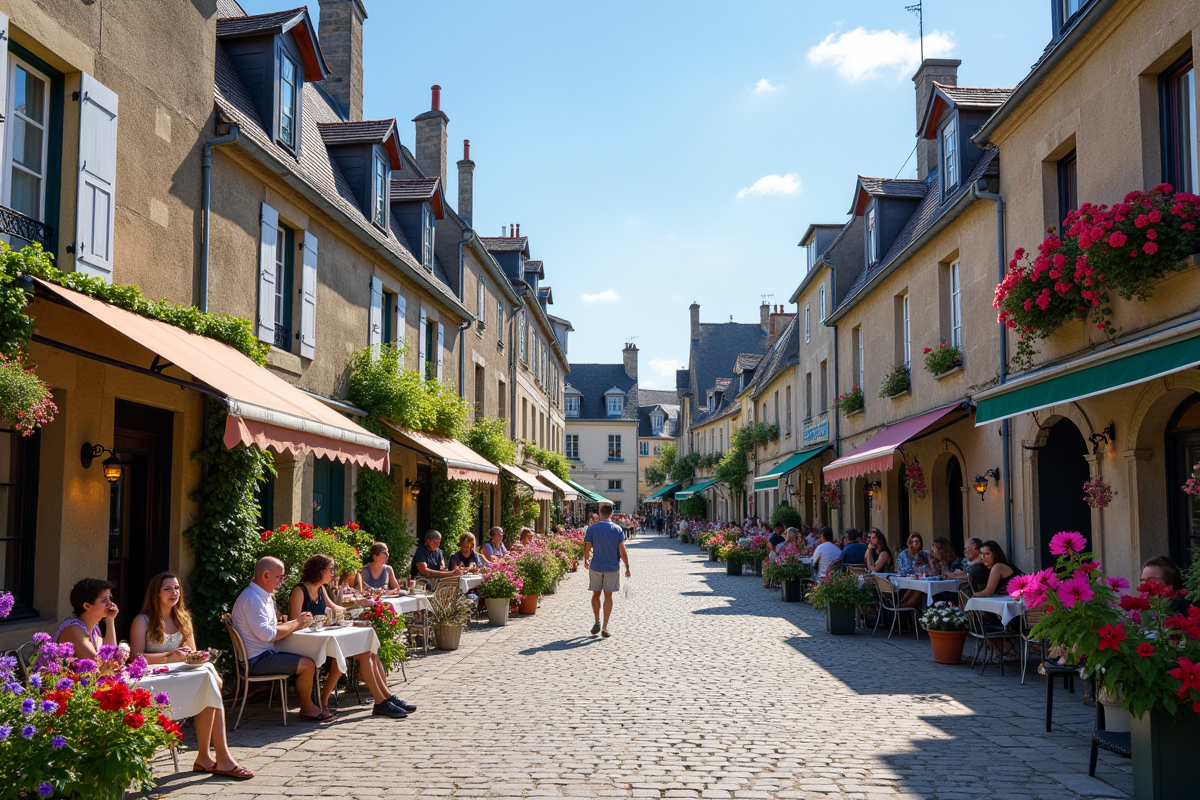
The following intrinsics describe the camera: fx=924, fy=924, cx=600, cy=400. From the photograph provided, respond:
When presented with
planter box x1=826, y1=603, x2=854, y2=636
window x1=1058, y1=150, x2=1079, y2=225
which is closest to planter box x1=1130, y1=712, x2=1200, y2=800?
window x1=1058, y1=150, x2=1079, y2=225

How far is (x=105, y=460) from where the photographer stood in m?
7.04

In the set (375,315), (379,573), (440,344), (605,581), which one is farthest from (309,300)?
(440,344)

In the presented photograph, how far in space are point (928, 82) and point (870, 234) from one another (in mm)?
3113

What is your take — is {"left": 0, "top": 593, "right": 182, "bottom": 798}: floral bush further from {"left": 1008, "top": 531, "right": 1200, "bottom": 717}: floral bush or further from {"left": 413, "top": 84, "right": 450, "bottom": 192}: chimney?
{"left": 413, "top": 84, "right": 450, "bottom": 192}: chimney

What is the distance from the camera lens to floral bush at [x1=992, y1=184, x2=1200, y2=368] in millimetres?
7312

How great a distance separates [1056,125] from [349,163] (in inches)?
386

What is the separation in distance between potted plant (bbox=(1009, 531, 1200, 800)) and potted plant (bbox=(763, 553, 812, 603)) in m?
10.6

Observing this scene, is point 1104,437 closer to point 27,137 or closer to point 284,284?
point 284,284

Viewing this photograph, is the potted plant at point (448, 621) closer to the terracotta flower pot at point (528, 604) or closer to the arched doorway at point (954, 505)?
the terracotta flower pot at point (528, 604)

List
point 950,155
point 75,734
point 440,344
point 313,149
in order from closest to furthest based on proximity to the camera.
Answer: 1. point 75,734
2. point 313,149
3. point 950,155
4. point 440,344

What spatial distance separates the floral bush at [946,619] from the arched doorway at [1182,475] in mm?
2071

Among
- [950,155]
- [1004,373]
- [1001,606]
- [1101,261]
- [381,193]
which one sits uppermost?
[950,155]

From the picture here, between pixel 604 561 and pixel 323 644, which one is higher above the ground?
pixel 604 561

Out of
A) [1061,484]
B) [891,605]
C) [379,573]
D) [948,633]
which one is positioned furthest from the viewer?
[891,605]
